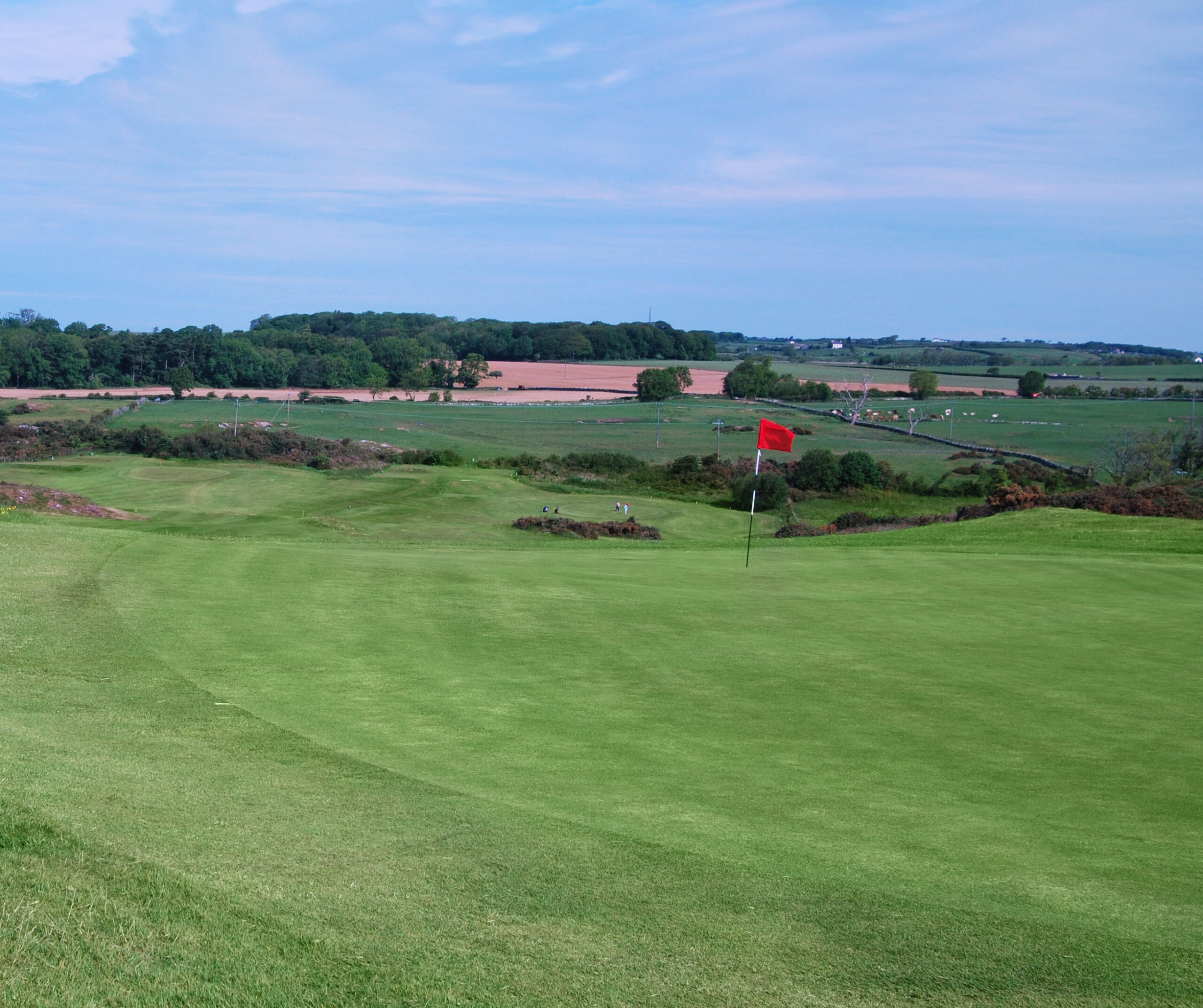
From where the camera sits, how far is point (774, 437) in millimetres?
21719

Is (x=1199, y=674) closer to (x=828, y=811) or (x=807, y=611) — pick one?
(x=807, y=611)

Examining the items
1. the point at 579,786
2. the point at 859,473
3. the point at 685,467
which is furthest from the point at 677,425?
the point at 579,786

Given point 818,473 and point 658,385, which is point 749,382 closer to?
point 658,385

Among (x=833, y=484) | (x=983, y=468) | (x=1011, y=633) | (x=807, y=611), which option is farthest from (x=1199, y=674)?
(x=983, y=468)

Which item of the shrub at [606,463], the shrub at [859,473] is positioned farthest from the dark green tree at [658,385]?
the shrub at [859,473]

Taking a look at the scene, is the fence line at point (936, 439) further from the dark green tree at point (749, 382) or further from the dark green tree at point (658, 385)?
the dark green tree at point (658, 385)

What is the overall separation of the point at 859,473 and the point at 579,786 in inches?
2719

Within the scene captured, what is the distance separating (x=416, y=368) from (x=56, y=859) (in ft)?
A: 482

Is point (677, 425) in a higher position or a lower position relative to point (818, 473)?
higher

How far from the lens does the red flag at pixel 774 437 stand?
2166cm

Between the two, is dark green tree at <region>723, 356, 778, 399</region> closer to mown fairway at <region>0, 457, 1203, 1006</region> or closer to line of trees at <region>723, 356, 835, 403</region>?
line of trees at <region>723, 356, 835, 403</region>

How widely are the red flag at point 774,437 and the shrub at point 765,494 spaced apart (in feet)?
137

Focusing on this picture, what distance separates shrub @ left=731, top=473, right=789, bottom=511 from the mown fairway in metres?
47.6

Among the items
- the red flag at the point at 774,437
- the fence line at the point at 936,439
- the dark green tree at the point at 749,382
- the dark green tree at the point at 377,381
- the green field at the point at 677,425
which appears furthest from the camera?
the dark green tree at the point at 749,382
